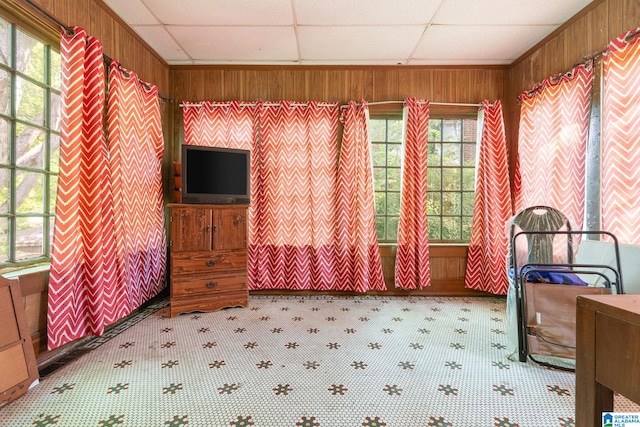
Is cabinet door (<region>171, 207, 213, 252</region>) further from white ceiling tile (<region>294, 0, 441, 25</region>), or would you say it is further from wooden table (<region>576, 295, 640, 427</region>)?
wooden table (<region>576, 295, 640, 427</region>)

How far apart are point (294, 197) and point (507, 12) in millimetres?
2606

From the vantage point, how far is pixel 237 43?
3.13 m

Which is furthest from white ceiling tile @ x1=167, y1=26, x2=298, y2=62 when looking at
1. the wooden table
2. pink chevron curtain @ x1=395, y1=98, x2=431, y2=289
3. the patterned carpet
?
the wooden table

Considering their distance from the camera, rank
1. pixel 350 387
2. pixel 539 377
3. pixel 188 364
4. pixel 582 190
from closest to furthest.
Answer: pixel 350 387 → pixel 539 377 → pixel 188 364 → pixel 582 190

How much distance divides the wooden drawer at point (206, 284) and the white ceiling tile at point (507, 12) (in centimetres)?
307

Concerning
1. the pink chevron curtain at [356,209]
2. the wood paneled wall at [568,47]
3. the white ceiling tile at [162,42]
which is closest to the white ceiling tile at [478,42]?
the wood paneled wall at [568,47]

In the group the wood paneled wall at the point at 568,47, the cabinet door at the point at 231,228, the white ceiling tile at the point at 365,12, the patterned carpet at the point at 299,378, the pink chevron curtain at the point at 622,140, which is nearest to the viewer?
the patterned carpet at the point at 299,378

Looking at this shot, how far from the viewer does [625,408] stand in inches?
62.1

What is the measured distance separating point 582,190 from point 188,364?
10.8ft

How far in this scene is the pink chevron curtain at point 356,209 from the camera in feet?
11.5

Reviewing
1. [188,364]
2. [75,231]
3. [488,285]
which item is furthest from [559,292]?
[75,231]

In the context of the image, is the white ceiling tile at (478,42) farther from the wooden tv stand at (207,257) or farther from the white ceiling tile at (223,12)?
the wooden tv stand at (207,257)

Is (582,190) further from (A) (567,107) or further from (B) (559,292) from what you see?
(B) (559,292)

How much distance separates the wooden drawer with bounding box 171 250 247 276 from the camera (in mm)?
2893
